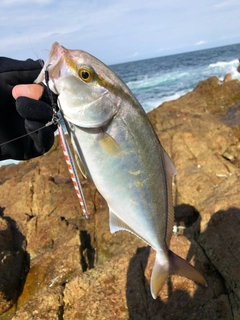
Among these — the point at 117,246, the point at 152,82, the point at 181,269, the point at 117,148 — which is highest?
the point at 117,148

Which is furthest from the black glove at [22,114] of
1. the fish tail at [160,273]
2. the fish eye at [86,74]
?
the fish tail at [160,273]

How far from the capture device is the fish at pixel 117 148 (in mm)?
2336

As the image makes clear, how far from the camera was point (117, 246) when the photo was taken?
273 inches

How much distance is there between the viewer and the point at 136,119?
8.40 ft

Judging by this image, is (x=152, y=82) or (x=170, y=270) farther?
(x=152, y=82)

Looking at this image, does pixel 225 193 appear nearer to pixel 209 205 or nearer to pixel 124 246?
pixel 209 205

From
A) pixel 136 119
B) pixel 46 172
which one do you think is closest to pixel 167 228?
pixel 136 119

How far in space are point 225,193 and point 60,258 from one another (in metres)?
3.43

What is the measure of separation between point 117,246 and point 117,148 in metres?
4.83

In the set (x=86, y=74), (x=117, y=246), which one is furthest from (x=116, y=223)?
(x=117, y=246)

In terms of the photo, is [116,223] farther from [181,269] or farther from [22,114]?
[22,114]

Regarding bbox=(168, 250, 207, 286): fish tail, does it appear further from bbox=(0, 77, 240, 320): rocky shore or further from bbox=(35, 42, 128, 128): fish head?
bbox=(35, 42, 128, 128): fish head

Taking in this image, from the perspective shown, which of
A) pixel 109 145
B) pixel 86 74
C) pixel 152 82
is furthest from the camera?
pixel 152 82

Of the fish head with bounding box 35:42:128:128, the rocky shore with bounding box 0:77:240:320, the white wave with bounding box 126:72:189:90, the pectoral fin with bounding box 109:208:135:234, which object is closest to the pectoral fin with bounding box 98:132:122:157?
the fish head with bounding box 35:42:128:128
